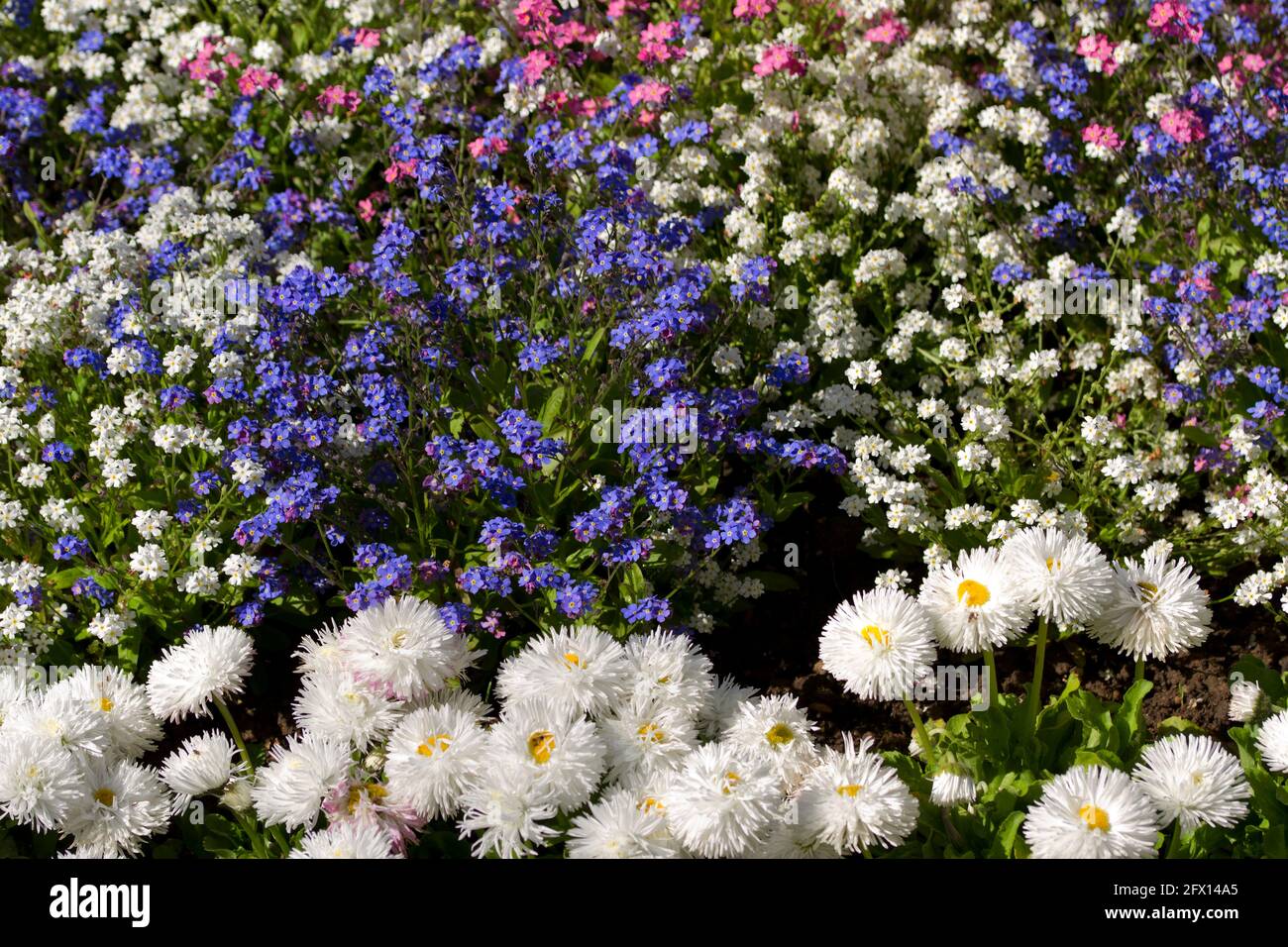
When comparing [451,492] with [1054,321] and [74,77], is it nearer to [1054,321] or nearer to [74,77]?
[1054,321]

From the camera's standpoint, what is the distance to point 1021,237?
16.0 ft

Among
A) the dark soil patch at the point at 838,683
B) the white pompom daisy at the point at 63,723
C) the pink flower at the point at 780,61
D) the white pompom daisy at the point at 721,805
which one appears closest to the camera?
the white pompom daisy at the point at 721,805

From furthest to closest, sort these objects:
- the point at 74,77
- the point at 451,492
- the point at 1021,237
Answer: the point at 74,77 < the point at 1021,237 < the point at 451,492

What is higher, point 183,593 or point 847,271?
point 847,271

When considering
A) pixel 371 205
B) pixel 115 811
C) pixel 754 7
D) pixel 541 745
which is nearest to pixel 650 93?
pixel 754 7

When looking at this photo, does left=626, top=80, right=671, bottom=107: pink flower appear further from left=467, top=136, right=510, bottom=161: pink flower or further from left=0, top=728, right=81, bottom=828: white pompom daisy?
left=0, top=728, right=81, bottom=828: white pompom daisy

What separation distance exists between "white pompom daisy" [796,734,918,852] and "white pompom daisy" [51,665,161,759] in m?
1.67

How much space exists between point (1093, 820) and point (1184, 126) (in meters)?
2.99

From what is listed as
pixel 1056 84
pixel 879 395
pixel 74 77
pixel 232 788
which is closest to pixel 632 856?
pixel 232 788

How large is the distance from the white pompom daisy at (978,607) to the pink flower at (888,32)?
2.74 meters

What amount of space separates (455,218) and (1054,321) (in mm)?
2155

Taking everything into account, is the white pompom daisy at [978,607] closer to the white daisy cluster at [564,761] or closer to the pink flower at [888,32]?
the white daisy cluster at [564,761]

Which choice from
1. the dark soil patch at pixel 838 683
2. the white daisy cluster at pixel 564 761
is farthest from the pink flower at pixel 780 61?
the white daisy cluster at pixel 564 761

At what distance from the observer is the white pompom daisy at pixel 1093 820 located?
2701 millimetres
